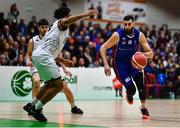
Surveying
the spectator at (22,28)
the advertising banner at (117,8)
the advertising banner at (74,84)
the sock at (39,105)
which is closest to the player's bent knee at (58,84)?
the sock at (39,105)

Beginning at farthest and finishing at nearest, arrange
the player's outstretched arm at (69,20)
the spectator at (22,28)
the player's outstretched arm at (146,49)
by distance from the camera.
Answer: the spectator at (22,28), the player's outstretched arm at (146,49), the player's outstretched arm at (69,20)

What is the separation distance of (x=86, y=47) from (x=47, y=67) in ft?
54.2

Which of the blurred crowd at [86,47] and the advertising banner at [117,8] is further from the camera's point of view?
the advertising banner at [117,8]

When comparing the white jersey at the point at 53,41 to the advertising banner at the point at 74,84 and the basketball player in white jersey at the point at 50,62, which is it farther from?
the advertising banner at the point at 74,84

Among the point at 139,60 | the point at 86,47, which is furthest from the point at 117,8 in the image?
the point at 139,60

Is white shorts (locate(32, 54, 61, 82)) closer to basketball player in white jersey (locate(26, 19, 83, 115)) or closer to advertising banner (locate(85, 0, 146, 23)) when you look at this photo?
basketball player in white jersey (locate(26, 19, 83, 115))

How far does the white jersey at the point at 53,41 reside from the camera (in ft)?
34.7

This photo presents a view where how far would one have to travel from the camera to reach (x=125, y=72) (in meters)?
12.6

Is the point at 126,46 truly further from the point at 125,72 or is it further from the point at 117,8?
the point at 117,8

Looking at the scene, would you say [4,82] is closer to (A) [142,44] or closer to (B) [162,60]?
(A) [142,44]

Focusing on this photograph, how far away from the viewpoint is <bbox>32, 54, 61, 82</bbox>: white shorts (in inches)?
413

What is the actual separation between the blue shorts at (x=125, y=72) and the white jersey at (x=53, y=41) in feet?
7.67

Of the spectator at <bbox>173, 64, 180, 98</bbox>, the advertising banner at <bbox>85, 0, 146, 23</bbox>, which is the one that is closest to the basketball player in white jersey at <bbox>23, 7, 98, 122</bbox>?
the spectator at <bbox>173, 64, 180, 98</bbox>

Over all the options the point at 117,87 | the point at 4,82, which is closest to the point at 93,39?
the point at 117,87
